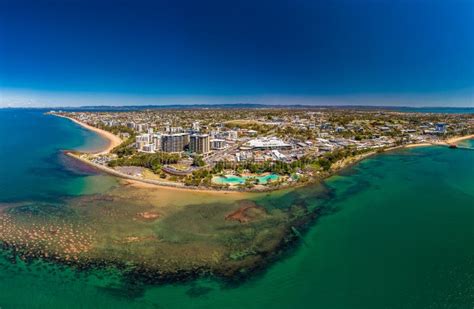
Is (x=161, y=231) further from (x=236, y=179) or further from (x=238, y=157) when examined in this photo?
(x=238, y=157)

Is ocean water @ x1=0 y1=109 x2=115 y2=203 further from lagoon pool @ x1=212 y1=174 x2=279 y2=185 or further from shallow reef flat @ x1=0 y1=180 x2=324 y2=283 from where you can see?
lagoon pool @ x1=212 y1=174 x2=279 y2=185

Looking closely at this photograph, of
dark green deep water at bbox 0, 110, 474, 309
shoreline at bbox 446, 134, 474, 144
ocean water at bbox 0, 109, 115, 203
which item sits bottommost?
dark green deep water at bbox 0, 110, 474, 309

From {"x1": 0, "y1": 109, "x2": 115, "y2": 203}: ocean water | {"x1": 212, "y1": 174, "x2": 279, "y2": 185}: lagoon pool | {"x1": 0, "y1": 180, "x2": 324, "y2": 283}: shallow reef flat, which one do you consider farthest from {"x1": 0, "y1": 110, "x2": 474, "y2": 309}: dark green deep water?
{"x1": 212, "y1": 174, "x2": 279, "y2": 185}: lagoon pool

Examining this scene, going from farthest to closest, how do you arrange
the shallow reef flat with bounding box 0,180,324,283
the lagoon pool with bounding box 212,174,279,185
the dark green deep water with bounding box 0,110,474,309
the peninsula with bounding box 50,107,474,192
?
the peninsula with bounding box 50,107,474,192 → the lagoon pool with bounding box 212,174,279,185 → the shallow reef flat with bounding box 0,180,324,283 → the dark green deep water with bounding box 0,110,474,309

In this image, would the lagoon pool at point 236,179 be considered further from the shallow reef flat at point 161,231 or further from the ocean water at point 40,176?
the ocean water at point 40,176

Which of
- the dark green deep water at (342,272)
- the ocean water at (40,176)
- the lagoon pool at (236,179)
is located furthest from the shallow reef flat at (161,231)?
the lagoon pool at (236,179)

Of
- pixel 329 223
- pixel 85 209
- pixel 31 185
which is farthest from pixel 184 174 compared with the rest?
pixel 329 223

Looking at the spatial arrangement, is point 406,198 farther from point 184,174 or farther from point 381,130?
point 381,130

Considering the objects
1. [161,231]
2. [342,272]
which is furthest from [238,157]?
[342,272]
